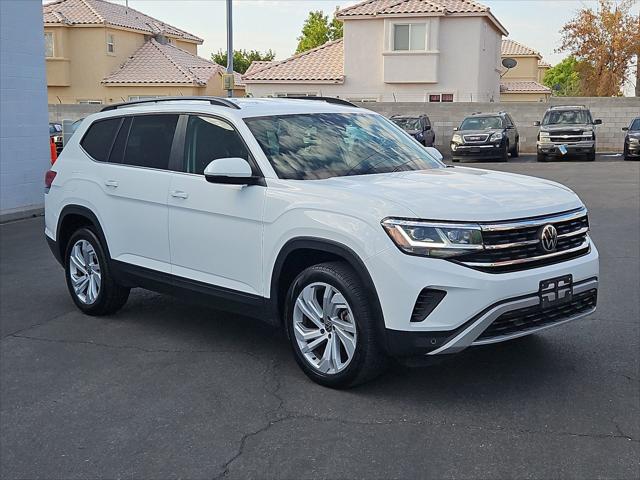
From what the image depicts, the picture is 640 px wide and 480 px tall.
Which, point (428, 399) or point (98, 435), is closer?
point (98, 435)

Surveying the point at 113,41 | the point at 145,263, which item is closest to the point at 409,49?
the point at 113,41

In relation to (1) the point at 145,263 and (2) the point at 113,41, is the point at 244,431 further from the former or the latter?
(2) the point at 113,41

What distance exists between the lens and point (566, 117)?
27.6 metres

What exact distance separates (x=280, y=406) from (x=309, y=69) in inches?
1551

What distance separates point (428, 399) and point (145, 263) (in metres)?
2.67

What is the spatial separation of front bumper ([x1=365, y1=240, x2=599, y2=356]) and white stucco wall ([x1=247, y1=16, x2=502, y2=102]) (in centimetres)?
3678

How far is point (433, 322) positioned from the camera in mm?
4562

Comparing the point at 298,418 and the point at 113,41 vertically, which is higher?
the point at 113,41

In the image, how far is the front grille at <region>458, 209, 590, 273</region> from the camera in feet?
15.0

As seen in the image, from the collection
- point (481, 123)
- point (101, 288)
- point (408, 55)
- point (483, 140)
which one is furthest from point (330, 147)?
point (408, 55)

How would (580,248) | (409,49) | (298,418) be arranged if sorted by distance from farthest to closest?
(409,49) < (580,248) < (298,418)

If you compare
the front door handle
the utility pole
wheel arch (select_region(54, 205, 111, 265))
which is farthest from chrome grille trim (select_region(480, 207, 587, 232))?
the utility pole

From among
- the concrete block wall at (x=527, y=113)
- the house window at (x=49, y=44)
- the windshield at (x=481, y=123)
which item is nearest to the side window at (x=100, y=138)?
the windshield at (x=481, y=123)

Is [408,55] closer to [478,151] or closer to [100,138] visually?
[478,151]
